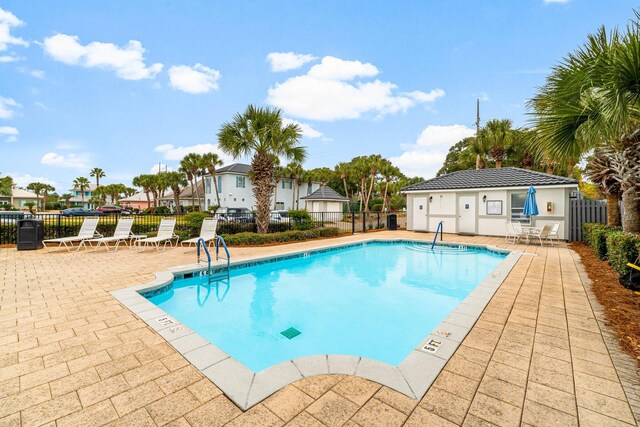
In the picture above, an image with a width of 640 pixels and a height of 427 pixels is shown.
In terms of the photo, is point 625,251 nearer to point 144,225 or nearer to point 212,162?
point 144,225

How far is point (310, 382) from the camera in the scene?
92.7 inches

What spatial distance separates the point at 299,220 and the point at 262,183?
2987 millimetres

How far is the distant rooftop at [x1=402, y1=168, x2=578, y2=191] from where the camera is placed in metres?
12.6

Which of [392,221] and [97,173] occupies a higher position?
[97,173]

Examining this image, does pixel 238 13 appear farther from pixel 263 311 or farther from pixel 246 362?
pixel 246 362

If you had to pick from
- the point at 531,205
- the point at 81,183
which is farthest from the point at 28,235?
the point at 81,183

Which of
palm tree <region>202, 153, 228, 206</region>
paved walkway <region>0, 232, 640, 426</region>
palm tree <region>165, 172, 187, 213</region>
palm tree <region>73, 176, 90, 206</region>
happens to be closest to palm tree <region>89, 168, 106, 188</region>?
palm tree <region>73, 176, 90, 206</region>

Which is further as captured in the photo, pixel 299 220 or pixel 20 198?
pixel 20 198

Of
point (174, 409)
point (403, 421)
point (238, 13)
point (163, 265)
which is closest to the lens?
point (403, 421)

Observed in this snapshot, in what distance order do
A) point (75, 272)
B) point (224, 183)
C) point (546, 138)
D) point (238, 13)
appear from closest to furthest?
point (546, 138) → point (75, 272) → point (238, 13) → point (224, 183)

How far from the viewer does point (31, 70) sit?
12102mm

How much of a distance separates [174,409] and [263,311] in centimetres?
349

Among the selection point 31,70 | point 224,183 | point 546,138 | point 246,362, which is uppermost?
point 31,70

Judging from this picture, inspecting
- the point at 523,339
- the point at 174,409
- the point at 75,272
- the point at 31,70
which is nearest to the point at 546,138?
the point at 523,339
